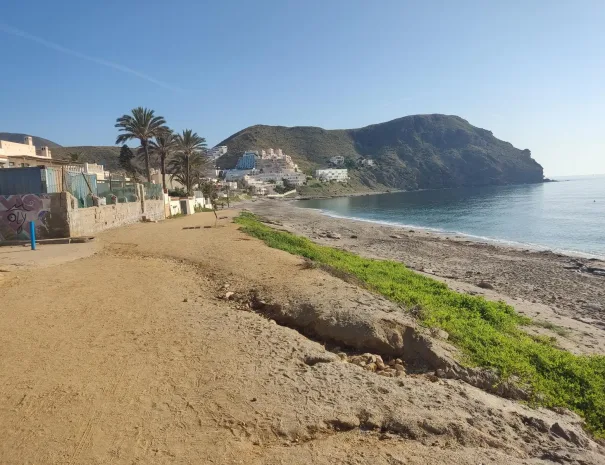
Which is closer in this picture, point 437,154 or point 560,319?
point 560,319

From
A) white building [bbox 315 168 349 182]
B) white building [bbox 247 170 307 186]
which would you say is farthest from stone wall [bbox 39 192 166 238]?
white building [bbox 315 168 349 182]

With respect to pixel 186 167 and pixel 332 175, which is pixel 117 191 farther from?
pixel 332 175

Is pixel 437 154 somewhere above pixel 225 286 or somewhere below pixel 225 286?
above

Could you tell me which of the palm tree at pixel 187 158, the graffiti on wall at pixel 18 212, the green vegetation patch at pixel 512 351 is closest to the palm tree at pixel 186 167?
the palm tree at pixel 187 158

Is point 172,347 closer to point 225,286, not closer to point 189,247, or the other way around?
point 225,286

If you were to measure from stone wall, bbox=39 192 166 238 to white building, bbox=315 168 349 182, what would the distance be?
132 meters

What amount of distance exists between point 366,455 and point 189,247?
41.0 ft

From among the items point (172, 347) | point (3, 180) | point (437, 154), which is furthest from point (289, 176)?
point (172, 347)

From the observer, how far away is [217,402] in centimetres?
477

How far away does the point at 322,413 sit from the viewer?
473cm

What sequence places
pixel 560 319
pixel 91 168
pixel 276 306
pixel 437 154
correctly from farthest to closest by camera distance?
pixel 437 154 → pixel 91 168 → pixel 560 319 → pixel 276 306

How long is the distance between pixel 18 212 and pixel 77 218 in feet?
7.00

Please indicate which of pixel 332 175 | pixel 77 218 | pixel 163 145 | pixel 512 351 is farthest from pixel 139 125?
pixel 332 175

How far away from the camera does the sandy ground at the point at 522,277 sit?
1134 centimetres
